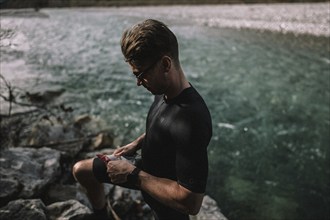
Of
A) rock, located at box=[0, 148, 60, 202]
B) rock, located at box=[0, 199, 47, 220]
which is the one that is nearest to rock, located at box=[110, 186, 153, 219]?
rock, located at box=[0, 148, 60, 202]

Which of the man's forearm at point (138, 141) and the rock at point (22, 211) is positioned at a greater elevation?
the man's forearm at point (138, 141)

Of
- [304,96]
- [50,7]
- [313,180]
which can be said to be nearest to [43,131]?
[313,180]

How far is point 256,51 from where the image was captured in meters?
16.1

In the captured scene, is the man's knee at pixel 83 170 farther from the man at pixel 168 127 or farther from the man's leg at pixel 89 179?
the man at pixel 168 127

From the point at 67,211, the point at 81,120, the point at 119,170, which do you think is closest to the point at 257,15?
the point at 81,120

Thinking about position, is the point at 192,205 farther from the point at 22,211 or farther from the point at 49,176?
the point at 49,176

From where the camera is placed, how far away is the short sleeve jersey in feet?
8.72

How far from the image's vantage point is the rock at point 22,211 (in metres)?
4.12

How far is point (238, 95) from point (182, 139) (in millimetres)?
9216

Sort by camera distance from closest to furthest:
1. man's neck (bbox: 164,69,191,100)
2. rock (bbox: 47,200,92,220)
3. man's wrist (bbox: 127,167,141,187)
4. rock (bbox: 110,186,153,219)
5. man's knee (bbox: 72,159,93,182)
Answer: man's neck (bbox: 164,69,191,100) → man's wrist (bbox: 127,167,141,187) → man's knee (bbox: 72,159,93,182) → rock (bbox: 47,200,92,220) → rock (bbox: 110,186,153,219)

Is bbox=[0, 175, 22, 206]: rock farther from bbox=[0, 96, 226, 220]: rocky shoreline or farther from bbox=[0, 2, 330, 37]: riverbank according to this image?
bbox=[0, 2, 330, 37]: riverbank

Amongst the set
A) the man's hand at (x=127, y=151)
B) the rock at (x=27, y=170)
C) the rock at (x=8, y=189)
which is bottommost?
the rock at (x=27, y=170)

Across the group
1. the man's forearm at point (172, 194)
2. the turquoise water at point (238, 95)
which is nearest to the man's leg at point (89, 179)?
the man's forearm at point (172, 194)

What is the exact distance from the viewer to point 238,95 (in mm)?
11547
